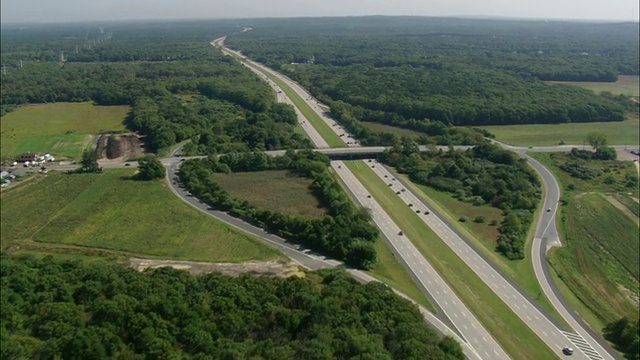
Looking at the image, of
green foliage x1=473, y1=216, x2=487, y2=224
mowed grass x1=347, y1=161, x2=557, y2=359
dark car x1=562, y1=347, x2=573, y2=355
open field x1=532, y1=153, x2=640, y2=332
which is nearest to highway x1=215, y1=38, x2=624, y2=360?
dark car x1=562, y1=347, x2=573, y2=355

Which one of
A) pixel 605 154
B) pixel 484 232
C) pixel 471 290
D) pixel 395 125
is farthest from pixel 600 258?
pixel 395 125

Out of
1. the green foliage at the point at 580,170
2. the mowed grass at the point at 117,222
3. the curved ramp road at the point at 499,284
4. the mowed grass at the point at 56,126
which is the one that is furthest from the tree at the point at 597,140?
the mowed grass at the point at 56,126

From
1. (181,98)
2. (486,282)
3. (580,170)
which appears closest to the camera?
(486,282)

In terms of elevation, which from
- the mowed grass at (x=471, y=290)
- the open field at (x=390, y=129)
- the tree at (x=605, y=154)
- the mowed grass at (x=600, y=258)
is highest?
the open field at (x=390, y=129)

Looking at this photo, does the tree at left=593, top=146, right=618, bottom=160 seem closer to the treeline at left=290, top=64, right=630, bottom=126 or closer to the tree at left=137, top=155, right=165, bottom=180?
the treeline at left=290, top=64, right=630, bottom=126

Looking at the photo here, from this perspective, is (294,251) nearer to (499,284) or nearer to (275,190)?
(275,190)

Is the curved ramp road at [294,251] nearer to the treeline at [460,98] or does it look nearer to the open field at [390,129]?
the open field at [390,129]
